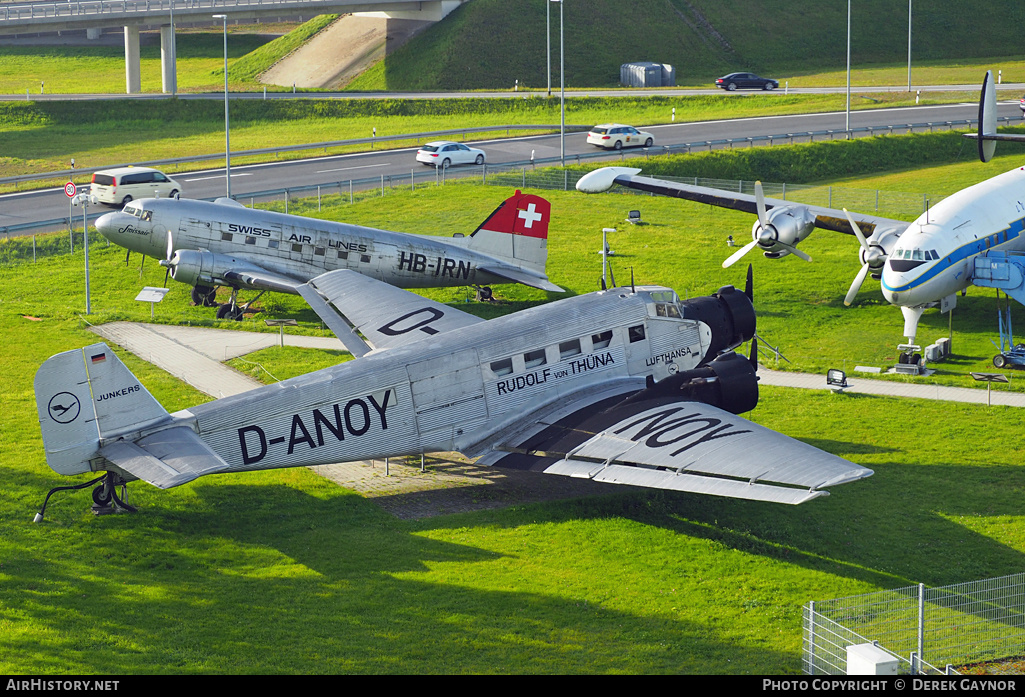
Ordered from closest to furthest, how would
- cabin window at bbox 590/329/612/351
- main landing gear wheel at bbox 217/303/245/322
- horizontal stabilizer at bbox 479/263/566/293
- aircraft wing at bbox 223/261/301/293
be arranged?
cabin window at bbox 590/329/612/351 < horizontal stabilizer at bbox 479/263/566/293 < aircraft wing at bbox 223/261/301/293 < main landing gear wheel at bbox 217/303/245/322

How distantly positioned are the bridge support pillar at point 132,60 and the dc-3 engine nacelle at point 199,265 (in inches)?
2757

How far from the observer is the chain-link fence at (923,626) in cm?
1975

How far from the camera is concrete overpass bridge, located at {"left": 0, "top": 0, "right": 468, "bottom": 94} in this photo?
10438 cm

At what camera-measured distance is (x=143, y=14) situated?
108 m

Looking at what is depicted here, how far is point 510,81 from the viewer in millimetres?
117312

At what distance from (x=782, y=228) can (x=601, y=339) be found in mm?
18513

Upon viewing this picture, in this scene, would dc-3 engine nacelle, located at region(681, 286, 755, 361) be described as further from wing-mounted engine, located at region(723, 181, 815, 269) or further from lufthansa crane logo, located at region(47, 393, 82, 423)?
lufthansa crane logo, located at region(47, 393, 82, 423)

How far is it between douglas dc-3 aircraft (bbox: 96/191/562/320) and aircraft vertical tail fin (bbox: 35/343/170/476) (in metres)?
20.4

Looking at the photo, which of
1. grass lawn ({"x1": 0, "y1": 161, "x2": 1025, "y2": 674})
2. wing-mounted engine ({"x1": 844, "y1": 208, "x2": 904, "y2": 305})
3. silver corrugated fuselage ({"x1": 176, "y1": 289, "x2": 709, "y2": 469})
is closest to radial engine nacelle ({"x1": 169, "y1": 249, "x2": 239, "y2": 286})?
grass lawn ({"x1": 0, "y1": 161, "x2": 1025, "y2": 674})

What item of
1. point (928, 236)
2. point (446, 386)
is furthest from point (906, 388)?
point (446, 386)

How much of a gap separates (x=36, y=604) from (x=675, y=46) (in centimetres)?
11672

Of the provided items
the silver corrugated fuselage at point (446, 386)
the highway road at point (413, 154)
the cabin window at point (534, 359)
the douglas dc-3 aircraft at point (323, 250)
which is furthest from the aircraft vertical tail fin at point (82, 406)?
the highway road at point (413, 154)

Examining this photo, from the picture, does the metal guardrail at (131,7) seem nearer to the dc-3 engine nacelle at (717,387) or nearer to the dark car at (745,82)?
the dark car at (745,82)

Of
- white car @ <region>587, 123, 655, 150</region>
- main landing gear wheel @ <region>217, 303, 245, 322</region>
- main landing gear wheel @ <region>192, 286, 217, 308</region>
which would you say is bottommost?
main landing gear wheel @ <region>217, 303, 245, 322</region>
